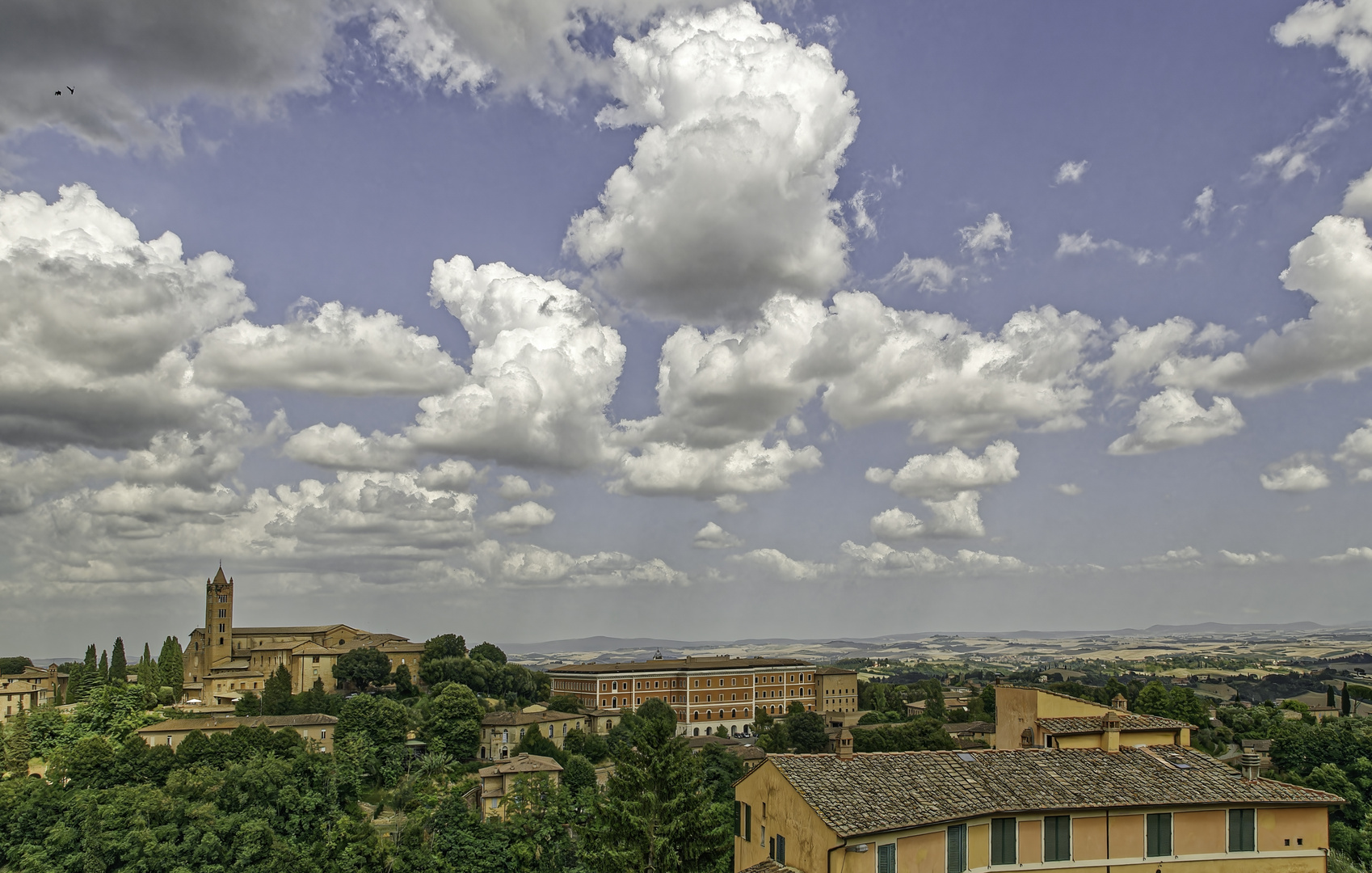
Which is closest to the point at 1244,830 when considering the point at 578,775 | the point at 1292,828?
the point at 1292,828

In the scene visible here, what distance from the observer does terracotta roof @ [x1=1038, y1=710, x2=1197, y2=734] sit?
1334 inches

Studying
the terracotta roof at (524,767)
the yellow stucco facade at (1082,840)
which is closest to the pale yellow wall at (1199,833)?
the yellow stucco facade at (1082,840)

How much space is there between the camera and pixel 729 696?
509 feet

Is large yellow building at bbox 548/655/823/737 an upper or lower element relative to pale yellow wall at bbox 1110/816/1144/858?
lower

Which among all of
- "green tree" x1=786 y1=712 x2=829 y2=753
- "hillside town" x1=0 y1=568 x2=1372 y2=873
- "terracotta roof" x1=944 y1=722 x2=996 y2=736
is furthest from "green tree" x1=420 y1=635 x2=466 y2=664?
"terracotta roof" x1=944 y1=722 x2=996 y2=736

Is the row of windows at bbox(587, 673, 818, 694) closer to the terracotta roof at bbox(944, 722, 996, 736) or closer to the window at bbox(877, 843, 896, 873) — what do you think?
the terracotta roof at bbox(944, 722, 996, 736)

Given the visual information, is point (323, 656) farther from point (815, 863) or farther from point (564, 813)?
point (815, 863)

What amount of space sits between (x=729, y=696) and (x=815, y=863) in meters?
133

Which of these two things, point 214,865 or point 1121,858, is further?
point 214,865

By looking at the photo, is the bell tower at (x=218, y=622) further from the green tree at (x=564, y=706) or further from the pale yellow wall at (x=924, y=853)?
the pale yellow wall at (x=924, y=853)

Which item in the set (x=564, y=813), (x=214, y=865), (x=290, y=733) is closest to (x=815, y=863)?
(x=564, y=813)

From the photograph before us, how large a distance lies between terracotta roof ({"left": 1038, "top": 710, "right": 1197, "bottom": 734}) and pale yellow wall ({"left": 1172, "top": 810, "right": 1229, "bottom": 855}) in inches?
186

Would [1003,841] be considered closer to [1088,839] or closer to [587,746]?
[1088,839]

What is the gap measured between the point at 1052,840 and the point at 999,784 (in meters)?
2.08
